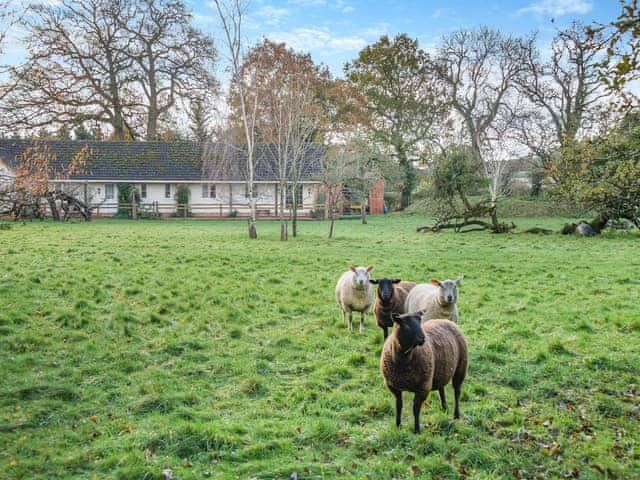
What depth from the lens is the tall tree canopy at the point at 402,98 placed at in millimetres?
45438

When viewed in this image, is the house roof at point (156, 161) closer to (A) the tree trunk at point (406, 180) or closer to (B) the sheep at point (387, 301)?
(A) the tree trunk at point (406, 180)

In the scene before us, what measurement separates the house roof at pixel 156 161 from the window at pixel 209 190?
1.12 m

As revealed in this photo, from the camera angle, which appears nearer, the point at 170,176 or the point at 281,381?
the point at 281,381

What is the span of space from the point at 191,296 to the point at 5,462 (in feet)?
21.4

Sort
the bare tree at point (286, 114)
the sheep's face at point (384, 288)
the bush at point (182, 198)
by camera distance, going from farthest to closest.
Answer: the bush at point (182, 198) < the bare tree at point (286, 114) < the sheep's face at point (384, 288)

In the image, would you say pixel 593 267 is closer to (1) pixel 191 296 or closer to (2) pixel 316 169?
(1) pixel 191 296

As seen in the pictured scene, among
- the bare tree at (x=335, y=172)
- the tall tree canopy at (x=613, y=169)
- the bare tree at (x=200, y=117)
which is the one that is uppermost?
the bare tree at (x=200, y=117)

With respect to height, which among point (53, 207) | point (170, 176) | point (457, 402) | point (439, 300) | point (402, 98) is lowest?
point (457, 402)

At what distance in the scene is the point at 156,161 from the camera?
40.8 m

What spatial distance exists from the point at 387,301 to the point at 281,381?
7.23 ft

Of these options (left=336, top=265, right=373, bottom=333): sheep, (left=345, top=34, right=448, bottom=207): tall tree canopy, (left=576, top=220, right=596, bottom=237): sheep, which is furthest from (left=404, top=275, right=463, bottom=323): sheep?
(left=345, top=34, right=448, bottom=207): tall tree canopy

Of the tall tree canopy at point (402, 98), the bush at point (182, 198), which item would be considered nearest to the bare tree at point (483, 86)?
the tall tree canopy at point (402, 98)

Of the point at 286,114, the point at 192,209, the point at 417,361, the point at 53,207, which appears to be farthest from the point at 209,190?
the point at 417,361

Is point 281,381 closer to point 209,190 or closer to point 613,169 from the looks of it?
point 613,169
